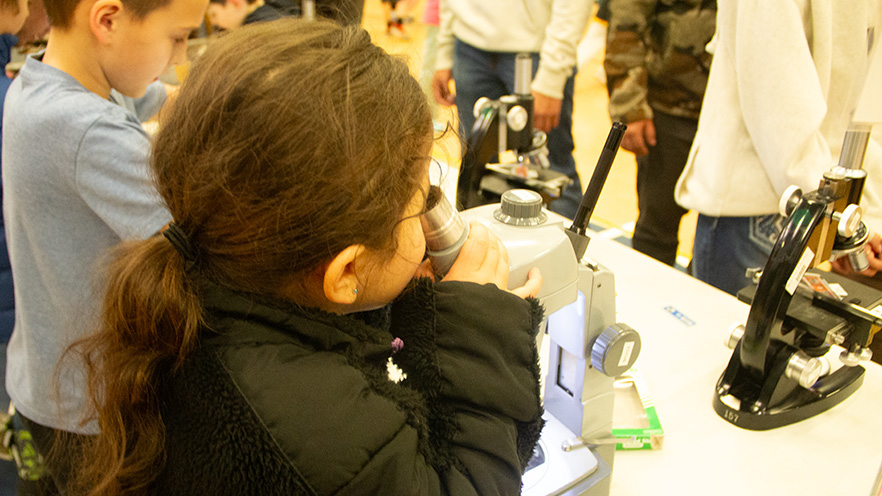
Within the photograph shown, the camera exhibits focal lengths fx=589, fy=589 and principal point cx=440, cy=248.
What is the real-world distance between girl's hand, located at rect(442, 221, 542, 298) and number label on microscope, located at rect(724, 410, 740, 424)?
1.56ft

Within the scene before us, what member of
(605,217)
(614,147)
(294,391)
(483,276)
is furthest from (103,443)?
(605,217)

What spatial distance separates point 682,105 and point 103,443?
1.56 meters

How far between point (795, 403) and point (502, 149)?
0.76 metres

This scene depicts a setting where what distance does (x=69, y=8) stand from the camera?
30.6 inches

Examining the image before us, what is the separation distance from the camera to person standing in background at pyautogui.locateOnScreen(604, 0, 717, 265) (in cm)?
153

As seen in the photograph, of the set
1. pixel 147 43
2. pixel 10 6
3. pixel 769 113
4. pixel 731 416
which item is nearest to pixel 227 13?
pixel 10 6

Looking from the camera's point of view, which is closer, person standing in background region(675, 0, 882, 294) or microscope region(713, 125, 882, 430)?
microscope region(713, 125, 882, 430)

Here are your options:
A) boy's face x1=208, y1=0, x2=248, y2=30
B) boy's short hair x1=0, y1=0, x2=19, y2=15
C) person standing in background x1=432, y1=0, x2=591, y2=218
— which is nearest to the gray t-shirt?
boy's short hair x1=0, y1=0, x2=19, y2=15

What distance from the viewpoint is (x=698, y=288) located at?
1180 mm

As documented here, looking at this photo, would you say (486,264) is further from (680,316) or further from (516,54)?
(516,54)

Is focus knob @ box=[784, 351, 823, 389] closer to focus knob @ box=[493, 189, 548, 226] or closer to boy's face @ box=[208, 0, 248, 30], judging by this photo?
focus knob @ box=[493, 189, 548, 226]

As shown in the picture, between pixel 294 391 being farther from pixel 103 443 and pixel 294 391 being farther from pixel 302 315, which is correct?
pixel 103 443

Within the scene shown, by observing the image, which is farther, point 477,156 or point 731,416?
point 477,156

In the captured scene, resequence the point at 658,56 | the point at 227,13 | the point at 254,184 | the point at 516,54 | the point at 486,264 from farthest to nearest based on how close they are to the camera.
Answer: the point at 227,13, the point at 516,54, the point at 658,56, the point at 486,264, the point at 254,184
